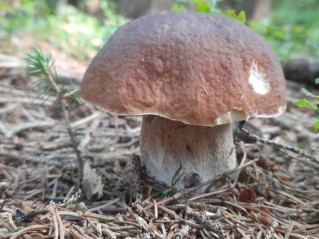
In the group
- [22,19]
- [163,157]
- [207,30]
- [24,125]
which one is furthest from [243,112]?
[22,19]

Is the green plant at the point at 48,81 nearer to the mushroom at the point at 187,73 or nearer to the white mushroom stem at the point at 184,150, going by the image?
the mushroom at the point at 187,73

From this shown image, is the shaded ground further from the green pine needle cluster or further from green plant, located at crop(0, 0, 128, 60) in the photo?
green plant, located at crop(0, 0, 128, 60)

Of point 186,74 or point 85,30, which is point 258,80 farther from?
point 85,30

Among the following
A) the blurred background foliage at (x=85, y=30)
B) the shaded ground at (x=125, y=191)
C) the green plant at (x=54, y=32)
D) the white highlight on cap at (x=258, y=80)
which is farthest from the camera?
the green plant at (x=54, y=32)

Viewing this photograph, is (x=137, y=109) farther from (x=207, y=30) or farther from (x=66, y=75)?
(x=66, y=75)

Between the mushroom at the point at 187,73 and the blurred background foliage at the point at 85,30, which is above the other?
the blurred background foliage at the point at 85,30

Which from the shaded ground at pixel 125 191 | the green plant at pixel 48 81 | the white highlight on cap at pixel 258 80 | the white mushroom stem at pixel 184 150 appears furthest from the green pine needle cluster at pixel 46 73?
the white highlight on cap at pixel 258 80
